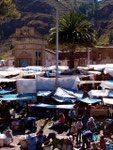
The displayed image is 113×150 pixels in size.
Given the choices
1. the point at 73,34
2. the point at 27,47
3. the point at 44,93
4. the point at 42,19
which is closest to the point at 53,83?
the point at 44,93

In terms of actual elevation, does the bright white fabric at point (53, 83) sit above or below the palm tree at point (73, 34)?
below

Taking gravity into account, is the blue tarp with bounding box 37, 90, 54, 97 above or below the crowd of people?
above

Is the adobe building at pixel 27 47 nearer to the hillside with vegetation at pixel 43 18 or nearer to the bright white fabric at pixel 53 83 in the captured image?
the bright white fabric at pixel 53 83

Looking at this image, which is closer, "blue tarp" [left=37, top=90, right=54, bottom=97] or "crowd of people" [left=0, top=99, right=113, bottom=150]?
"crowd of people" [left=0, top=99, right=113, bottom=150]

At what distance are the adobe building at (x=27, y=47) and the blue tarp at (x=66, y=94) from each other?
17869mm

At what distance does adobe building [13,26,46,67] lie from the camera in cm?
3297

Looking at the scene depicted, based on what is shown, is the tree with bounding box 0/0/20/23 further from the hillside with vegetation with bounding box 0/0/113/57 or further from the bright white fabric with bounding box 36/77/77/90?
the hillside with vegetation with bounding box 0/0/113/57

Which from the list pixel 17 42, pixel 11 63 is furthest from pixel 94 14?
pixel 17 42

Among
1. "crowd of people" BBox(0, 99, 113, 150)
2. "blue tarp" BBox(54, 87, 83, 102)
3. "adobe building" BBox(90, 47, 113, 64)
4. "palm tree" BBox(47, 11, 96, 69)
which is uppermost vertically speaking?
"palm tree" BBox(47, 11, 96, 69)

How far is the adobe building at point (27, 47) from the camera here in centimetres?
3297

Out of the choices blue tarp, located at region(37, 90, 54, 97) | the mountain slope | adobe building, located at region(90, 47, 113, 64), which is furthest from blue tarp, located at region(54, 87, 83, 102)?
the mountain slope

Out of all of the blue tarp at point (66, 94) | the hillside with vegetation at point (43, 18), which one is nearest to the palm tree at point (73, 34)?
the blue tarp at point (66, 94)

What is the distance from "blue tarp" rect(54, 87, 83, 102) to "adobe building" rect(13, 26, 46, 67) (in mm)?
17869

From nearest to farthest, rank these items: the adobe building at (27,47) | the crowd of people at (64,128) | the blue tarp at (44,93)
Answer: the crowd of people at (64,128)
the blue tarp at (44,93)
the adobe building at (27,47)
